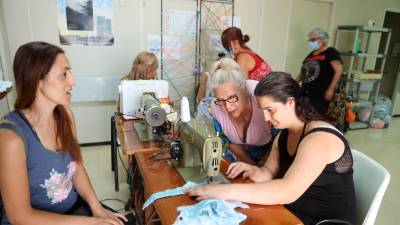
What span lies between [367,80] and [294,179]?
409 cm

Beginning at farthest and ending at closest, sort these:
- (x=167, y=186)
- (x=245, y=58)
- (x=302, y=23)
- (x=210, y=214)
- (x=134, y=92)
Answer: (x=302, y=23) < (x=245, y=58) < (x=134, y=92) < (x=167, y=186) < (x=210, y=214)

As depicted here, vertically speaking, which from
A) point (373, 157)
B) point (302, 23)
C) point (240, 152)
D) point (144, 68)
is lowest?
point (373, 157)

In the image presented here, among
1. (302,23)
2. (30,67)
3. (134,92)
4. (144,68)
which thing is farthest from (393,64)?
(30,67)

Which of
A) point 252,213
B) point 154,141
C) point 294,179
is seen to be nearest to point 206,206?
point 252,213

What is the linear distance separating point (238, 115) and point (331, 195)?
26.9 inches

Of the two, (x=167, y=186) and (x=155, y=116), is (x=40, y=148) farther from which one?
(x=155, y=116)

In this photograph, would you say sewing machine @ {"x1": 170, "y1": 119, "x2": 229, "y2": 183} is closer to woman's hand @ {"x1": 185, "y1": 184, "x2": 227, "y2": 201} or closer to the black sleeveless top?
woman's hand @ {"x1": 185, "y1": 184, "x2": 227, "y2": 201}

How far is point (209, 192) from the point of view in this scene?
1.02 meters

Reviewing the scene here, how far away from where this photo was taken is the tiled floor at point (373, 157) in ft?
7.49

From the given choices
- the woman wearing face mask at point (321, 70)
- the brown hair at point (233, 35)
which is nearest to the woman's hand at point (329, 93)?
the woman wearing face mask at point (321, 70)

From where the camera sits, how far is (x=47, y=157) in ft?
3.49

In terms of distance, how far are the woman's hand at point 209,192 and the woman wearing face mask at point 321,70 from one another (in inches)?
96.6

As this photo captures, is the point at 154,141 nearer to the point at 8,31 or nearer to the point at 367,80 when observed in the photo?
the point at 8,31

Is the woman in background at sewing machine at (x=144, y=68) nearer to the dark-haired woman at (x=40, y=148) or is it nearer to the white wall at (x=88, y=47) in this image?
the white wall at (x=88, y=47)
